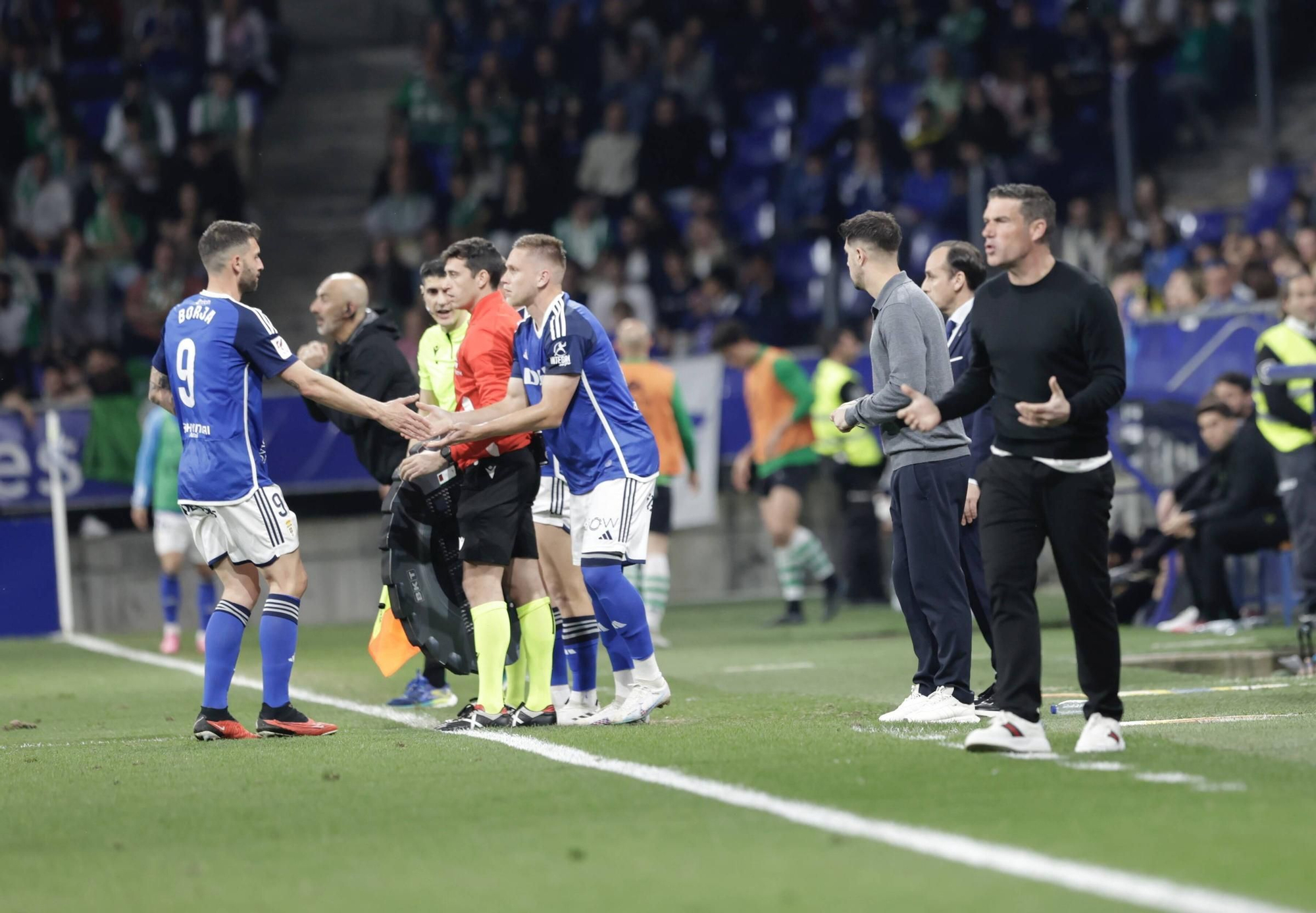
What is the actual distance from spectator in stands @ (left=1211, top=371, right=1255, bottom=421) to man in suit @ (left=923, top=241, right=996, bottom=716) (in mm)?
5618

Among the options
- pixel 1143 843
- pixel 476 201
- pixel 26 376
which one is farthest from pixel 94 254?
pixel 1143 843

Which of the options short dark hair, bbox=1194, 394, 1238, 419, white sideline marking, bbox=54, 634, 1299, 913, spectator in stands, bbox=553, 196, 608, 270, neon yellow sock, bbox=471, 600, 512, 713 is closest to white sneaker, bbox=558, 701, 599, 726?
neon yellow sock, bbox=471, 600, 512, 713

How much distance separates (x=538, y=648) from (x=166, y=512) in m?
7.72

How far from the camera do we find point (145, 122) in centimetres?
2342

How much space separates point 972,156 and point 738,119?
3662 mm

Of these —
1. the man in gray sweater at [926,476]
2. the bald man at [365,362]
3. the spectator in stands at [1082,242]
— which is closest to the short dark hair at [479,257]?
the bald man at [365,362]

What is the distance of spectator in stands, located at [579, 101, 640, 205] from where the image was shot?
22312mm

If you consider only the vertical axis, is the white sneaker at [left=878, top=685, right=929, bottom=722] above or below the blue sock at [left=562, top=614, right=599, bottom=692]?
below

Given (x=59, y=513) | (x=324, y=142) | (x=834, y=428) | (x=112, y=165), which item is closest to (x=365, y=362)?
(x=834, y=428)

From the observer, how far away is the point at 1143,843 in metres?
4.92

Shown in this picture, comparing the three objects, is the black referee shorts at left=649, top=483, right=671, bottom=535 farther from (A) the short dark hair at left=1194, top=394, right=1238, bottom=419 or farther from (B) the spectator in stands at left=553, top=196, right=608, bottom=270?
(B) the spectator in stands at left=553, top=196, right=608, bottom=270

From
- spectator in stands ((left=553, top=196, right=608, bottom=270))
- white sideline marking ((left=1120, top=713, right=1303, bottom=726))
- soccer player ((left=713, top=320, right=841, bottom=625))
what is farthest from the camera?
spectator in stands ((left=553, top=196, right=608, bottom=270))

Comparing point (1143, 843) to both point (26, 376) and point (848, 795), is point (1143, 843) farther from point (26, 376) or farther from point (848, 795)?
point (26, 376)

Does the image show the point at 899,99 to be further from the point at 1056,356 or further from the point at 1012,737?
the point at 1012,737
